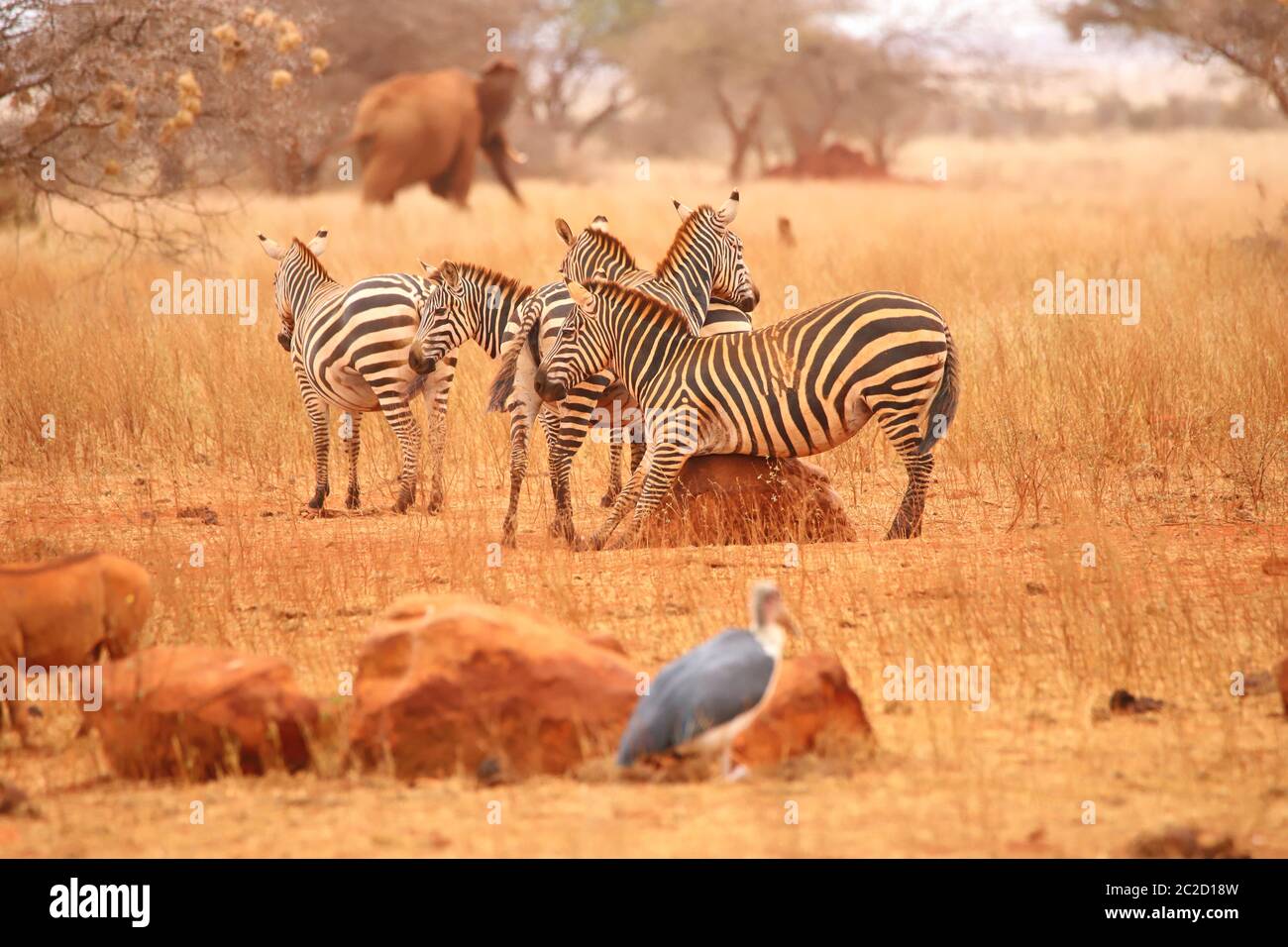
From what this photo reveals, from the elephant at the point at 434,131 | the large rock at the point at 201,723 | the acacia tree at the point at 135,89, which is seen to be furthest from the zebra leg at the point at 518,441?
the elephant at the point at 434,131

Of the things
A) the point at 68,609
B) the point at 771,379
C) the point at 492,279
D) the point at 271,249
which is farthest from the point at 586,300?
the point at 68,609

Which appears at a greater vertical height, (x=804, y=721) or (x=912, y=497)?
(x=912, y=497)

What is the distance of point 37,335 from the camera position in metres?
11.9

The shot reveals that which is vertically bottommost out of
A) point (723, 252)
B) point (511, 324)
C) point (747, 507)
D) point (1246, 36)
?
point (747, 507)

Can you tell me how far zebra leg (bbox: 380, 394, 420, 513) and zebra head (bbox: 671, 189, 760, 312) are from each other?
1920 millimetres

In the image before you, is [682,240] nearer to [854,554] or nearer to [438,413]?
[438,413]

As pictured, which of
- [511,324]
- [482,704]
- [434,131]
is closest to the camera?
[482,704]

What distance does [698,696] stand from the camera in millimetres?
4273

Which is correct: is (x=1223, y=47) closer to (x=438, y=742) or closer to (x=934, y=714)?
(x=934, y=714)

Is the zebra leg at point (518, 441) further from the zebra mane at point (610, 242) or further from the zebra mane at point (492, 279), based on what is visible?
the zebra mane at point (610, 242)

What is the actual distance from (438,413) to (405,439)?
0.25m

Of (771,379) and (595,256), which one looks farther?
(595,256)

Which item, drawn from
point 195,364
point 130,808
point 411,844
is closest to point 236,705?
point 130,808
